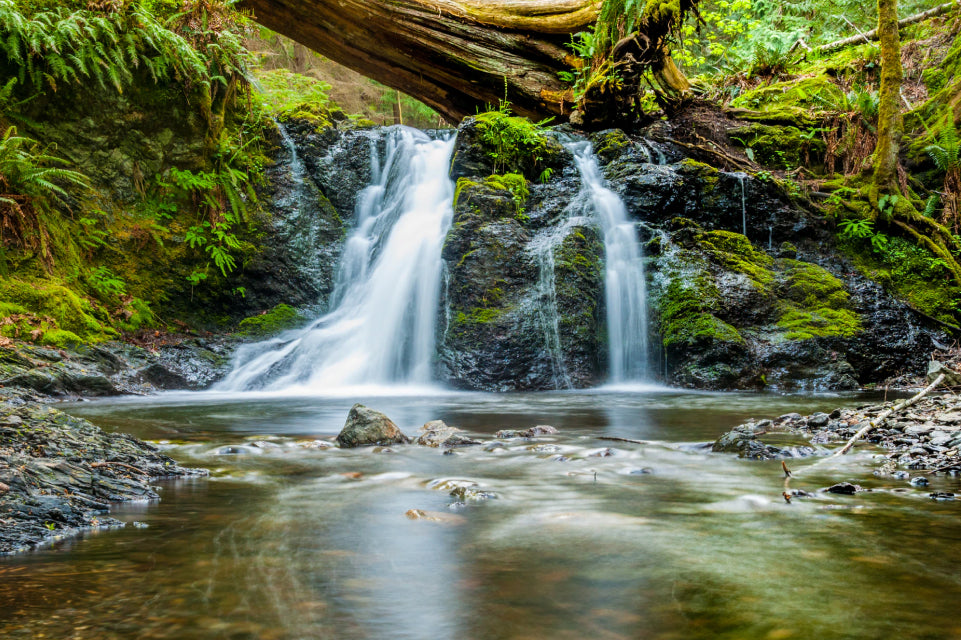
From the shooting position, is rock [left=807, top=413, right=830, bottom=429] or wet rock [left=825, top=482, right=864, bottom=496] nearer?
wet rock [left=825, top=482, right=864, bottom=496]

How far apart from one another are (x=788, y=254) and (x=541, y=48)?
550 cm

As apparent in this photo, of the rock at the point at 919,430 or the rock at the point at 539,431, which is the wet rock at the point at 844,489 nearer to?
the rock at the point at 919,430

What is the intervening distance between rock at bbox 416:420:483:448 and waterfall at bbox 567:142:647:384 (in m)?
4.39

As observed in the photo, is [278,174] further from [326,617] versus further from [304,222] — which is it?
[326,617]

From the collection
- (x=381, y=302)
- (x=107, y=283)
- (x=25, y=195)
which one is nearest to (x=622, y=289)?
(x=381, y=302)

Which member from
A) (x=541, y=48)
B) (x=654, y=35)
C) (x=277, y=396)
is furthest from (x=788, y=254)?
(x=277, y=396)

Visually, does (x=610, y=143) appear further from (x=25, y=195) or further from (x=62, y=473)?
(x=62, y=473)

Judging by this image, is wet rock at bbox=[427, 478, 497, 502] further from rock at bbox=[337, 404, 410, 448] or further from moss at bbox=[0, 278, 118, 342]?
moss at bbox=[0, 278, 118, 342]

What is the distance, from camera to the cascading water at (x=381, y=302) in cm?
815

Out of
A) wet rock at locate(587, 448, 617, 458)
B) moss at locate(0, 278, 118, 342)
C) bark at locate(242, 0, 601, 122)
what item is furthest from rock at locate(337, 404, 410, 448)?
bark at locate(242, 0, 601, 122)

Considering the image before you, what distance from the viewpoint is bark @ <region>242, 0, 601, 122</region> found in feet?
34.7

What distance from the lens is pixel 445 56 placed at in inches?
427

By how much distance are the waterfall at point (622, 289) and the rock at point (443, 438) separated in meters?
4.39

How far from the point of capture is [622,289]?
28.1ft
